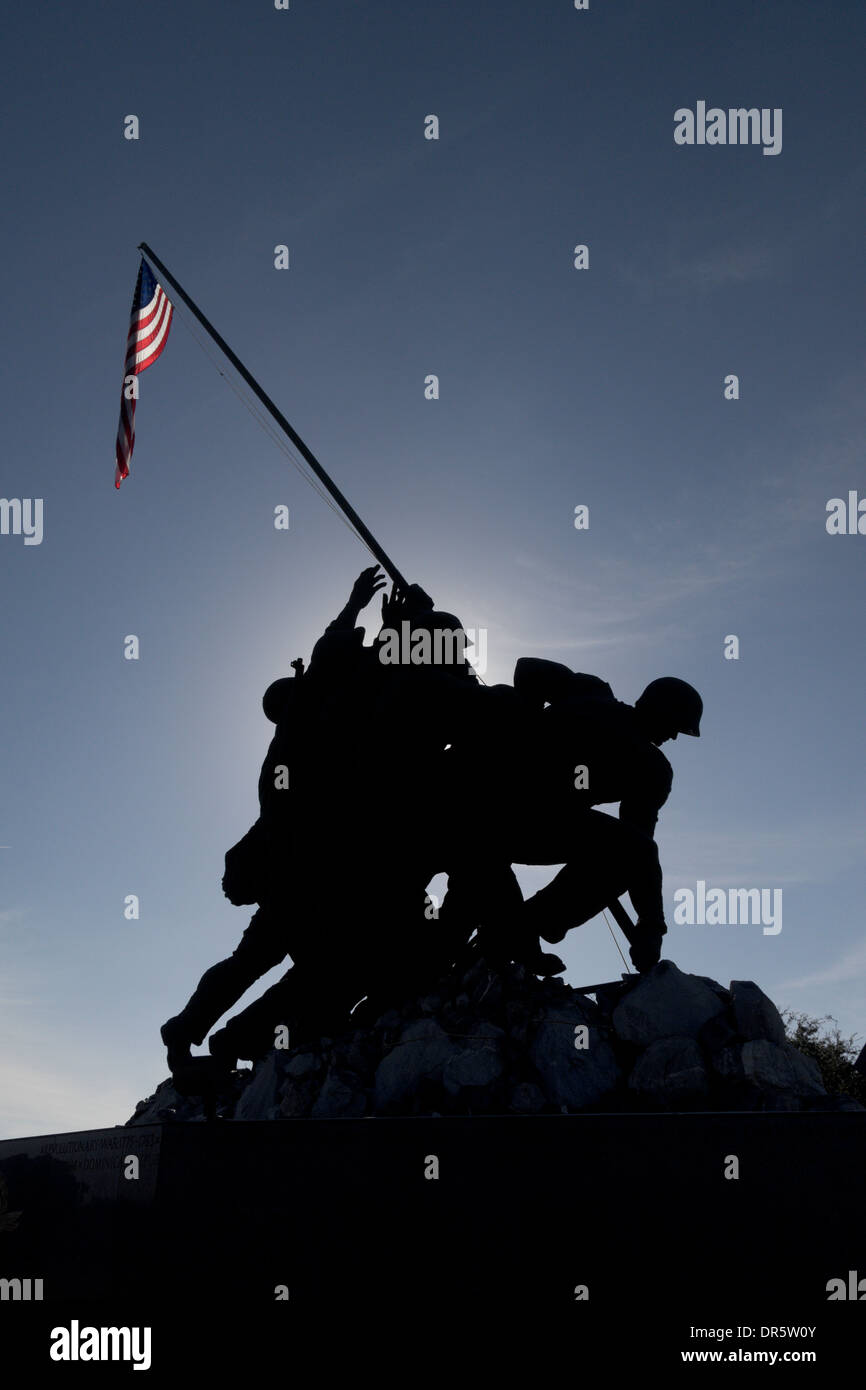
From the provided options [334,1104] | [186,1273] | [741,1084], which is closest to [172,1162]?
[186,1273]

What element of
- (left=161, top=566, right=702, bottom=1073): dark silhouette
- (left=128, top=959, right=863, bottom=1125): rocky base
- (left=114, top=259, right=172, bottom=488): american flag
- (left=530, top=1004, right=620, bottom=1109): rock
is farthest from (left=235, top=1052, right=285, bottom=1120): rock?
(left=114, top=259, right=172, bottom=488): american flag

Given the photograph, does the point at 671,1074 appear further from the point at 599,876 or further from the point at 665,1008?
the point at 599,876

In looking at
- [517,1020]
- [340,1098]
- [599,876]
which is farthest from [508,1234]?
[599,876]

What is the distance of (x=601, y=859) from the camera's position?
9.40 m

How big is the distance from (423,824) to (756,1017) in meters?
3.24

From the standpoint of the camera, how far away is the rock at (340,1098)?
336 inches

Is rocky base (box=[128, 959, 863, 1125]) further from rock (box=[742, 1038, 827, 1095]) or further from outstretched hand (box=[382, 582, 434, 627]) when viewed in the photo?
outstretched hand (box=[382, 582, 434, 627])

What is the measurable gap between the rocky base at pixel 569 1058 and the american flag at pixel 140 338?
894 cm

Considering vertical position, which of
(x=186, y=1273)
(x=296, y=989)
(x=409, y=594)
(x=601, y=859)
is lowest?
(x=186, y=1273)

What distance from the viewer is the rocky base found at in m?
8.00

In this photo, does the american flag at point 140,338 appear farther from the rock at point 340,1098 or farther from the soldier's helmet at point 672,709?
the rock at point 340,1098
